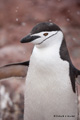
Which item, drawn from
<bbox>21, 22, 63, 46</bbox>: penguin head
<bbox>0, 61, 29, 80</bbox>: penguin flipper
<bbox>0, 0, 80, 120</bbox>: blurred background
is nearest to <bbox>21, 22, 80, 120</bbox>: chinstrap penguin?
<bbox>21, 22, 63, 46</bbox>: penguin head

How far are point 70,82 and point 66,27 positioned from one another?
246 cm

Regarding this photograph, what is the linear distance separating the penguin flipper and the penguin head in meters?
0.27

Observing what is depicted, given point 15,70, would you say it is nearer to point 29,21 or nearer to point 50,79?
point 50,79

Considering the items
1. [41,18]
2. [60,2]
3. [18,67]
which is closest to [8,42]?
[41,18]

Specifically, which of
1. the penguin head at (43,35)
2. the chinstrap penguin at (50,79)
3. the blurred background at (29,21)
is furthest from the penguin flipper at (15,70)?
the blurred background at (29,21)

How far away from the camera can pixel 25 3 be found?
424 centimetres

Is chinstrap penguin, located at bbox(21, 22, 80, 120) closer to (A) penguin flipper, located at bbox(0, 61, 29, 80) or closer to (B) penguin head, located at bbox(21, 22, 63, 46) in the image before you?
(B) penguin head, located at bbox(21, 22, 63, 46)

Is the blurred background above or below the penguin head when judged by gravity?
above

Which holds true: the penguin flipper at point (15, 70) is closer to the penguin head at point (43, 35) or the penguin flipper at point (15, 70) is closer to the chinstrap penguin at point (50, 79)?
the chinstrap penguin at point (50, 79)

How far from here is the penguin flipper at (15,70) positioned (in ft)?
5.68

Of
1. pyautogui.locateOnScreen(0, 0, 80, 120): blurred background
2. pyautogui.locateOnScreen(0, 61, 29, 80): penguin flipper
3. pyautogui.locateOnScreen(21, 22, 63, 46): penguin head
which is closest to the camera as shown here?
pyautogui.locateOnScreen(21, 22, 63, 46): penguin head

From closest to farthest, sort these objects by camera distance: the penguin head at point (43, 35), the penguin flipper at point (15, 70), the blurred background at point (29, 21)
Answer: the penguin head at point (43, 35) < the penguin flipper at point (15, 70) < the blurred background at point (29, 21)

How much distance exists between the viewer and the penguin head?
4.71 ft

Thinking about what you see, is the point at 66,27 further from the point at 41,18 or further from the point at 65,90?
the point at 65,90
